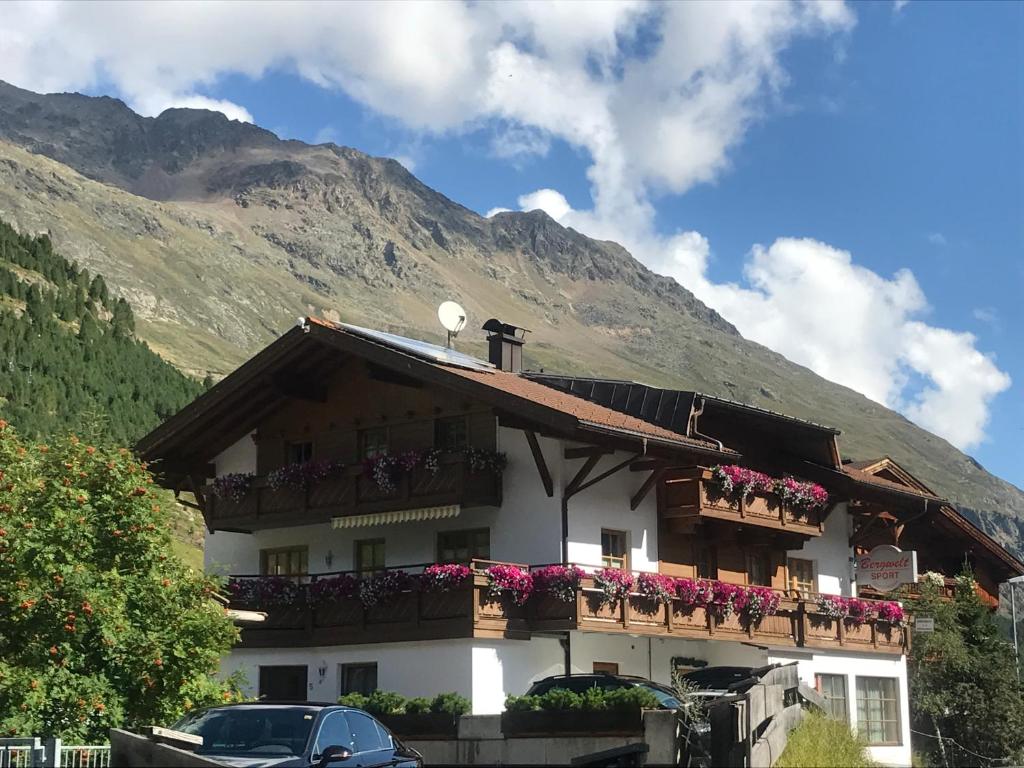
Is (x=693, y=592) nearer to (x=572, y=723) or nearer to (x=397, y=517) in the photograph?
(x=397, y=517)

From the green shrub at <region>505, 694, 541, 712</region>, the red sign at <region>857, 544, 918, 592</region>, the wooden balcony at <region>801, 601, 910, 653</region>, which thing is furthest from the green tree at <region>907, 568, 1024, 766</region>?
the green shrub at <region>505, 694, 541, 712</region>

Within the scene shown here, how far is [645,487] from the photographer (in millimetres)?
30578

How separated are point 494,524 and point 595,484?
2365 mm

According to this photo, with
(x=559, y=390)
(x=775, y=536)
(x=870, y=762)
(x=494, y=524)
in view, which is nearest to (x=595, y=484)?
(x=494, y=524)

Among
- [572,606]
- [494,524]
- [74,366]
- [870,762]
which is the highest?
[74,366]

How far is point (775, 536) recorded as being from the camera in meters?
35.0

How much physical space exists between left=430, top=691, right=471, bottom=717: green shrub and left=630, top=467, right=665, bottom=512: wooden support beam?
276 inches

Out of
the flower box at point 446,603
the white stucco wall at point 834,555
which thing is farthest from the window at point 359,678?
the white stucco wall at point 834,555

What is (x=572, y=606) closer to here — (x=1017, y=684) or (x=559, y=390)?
(x=559, y=390)

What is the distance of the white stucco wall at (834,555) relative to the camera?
37906 mm

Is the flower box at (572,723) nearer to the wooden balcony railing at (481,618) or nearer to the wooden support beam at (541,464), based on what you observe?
the wooden balcony railing at (481,618)

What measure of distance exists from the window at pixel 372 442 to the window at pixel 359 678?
5059 mm

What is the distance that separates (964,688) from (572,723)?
788 inches

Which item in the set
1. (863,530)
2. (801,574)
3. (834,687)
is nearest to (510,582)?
(834,687)
